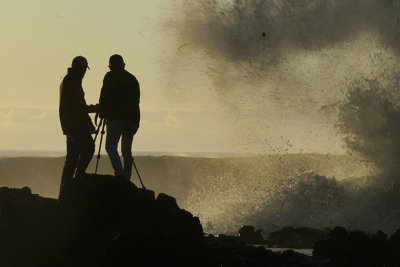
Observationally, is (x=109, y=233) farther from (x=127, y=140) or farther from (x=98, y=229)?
(x=127, y=140)

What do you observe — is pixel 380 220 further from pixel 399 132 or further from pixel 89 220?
pixel 89 220

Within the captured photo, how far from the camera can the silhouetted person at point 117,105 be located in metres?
13.1

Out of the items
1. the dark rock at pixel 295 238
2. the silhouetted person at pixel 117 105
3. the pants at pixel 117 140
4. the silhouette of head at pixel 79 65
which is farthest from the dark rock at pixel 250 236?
the silhouette of head at pixel 79 65

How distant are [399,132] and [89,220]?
19.2 m

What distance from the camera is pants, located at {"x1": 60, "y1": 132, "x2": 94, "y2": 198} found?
42.8 ft

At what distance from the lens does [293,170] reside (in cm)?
3195

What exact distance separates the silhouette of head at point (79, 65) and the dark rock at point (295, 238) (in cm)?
928

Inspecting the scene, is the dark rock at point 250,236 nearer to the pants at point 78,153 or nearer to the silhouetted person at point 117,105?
the silhouetted person at point 117,105

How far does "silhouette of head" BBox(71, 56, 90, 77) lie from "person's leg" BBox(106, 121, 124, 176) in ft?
2.70

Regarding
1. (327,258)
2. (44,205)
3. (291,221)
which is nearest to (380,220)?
(291,221)

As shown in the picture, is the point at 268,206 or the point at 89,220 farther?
the point at 268,206

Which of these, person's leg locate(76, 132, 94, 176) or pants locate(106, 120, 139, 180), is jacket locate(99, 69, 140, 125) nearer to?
pants locate(106, 120, 139, 180)

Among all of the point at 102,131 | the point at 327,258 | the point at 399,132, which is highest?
the point at 399,132

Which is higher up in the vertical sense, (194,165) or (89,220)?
(194,165)
